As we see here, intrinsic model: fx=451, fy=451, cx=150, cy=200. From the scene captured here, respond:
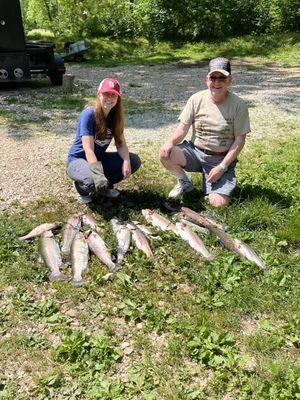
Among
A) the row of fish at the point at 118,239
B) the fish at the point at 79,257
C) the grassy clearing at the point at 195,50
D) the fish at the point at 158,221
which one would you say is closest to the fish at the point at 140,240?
the row of fish at the point at 118,239

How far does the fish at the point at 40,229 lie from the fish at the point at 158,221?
0.92m

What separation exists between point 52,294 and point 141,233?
112 centimetres

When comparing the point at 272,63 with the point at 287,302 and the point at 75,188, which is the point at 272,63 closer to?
the point at 75,188

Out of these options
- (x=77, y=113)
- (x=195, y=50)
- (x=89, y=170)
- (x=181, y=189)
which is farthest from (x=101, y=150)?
(x=195, y=50)

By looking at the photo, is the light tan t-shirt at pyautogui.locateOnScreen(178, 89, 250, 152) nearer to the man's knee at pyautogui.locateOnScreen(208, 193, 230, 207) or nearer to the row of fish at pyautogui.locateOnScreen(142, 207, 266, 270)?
the man's knee at pyautogui.locateOnScreen(208, 193, 230, 207)

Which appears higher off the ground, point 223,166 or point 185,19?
point 223,166

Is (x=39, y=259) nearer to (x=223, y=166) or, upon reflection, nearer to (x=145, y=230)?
(x=145, y=230)

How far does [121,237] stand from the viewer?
443cm

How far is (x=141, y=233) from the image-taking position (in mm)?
4500

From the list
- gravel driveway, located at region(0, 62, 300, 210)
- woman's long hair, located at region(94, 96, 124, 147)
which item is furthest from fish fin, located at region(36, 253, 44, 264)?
woman's long hair, located at region(94, 96, 124, 147)

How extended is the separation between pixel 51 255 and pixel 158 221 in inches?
46.2

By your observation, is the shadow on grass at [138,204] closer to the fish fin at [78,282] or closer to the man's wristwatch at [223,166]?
the man's wristwatch at [223,166]

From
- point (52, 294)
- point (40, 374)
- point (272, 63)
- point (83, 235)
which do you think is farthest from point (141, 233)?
point (272, 63)

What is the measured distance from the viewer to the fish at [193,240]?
13.9ft
